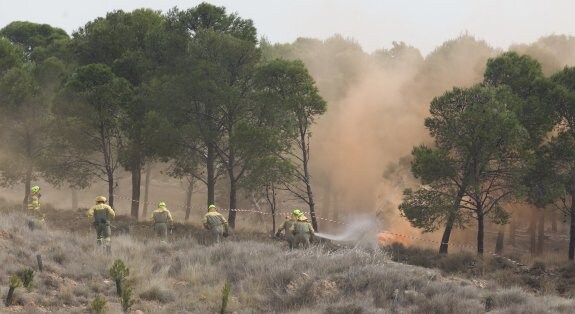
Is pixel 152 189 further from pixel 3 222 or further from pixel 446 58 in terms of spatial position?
pixel 3 222

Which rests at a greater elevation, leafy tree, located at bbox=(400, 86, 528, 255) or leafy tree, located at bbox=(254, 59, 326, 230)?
leafy tree, located at bbox=(254, 59, 326, 230)

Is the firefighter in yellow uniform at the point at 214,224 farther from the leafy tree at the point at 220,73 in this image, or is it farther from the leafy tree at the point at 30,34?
the leafy tree at the point at 30,34

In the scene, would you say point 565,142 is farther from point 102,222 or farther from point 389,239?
point 102,222

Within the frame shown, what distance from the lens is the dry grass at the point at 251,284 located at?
33.6 ft

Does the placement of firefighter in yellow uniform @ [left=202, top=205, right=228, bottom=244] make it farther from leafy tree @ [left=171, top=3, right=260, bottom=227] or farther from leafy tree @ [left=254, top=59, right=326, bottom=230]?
leafy tree @ [left=254, top=59, right=326, bottom=230]

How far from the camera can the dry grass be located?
10.2 metres

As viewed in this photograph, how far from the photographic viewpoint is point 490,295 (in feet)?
36.1

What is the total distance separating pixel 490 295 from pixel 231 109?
53.3ft

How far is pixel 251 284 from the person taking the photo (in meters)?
11.9

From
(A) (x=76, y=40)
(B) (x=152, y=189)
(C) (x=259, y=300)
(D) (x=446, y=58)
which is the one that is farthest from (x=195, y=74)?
(B) (x=152, y=189)

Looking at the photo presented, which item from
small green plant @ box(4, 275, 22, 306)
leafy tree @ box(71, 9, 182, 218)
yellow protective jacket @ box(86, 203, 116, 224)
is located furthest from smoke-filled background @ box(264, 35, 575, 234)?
small green plant @ box(4, 275, 22, 306)

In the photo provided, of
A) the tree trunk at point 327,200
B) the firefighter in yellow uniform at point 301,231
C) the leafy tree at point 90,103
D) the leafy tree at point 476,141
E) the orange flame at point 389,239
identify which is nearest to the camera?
the firefighter in yellow uniform at point 301,231

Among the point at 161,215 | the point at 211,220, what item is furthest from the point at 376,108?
the point at 161,215

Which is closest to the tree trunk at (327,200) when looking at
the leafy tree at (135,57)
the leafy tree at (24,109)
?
the leafy tree at (135,57)
